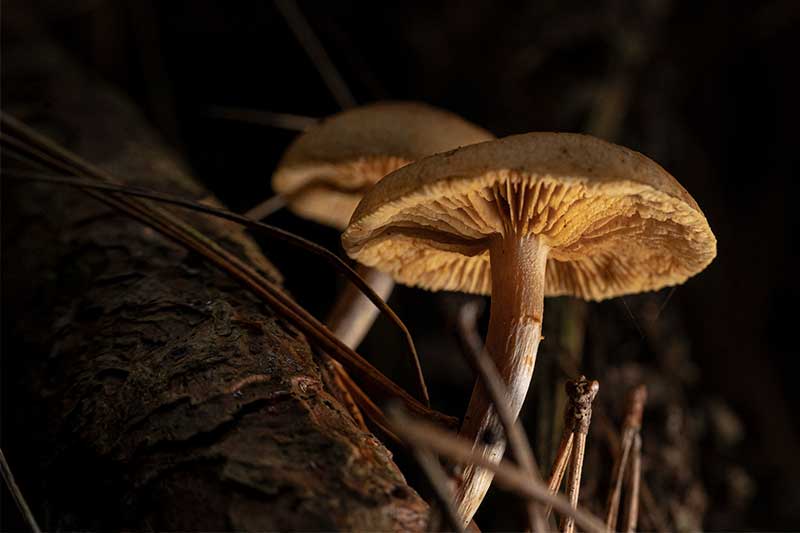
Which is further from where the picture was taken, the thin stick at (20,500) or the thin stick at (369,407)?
the thin stick at (369,407)

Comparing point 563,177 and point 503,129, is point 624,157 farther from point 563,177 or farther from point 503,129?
point 503,129

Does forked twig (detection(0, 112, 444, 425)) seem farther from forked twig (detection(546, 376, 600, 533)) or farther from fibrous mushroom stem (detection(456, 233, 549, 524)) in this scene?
forked twig (detection(546, 376, 600, 533))

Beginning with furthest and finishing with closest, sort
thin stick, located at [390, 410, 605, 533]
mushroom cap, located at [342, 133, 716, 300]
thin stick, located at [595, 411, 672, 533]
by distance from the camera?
thin stick, located at [595, 411, 672, 533] → mushroom cap, located at [342, 133, 716, 300] → thin stick, located at [390, 410, 605, 533]

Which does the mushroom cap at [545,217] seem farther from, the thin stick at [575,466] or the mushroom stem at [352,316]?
the thin stick at [575,466]

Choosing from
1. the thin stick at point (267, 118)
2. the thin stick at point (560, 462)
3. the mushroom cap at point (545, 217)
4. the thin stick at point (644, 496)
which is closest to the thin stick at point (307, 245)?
the mushroom cap at point (545, 217)

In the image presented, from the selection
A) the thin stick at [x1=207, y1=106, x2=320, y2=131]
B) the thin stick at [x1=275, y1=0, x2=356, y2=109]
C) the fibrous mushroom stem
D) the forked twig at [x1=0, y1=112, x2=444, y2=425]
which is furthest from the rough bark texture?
the thin stick at [x1=275, y1=0, x2=356, y2=109]

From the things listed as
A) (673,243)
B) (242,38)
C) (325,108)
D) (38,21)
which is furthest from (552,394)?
(38,21)
